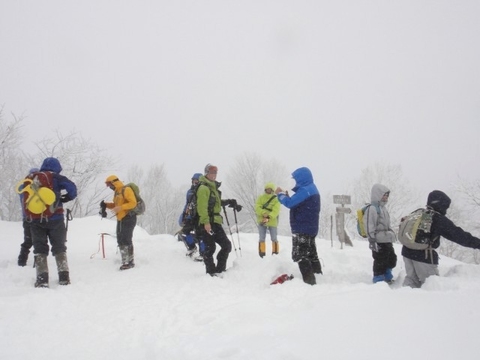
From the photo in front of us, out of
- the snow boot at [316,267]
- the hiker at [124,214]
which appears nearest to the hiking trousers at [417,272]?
the snow boot at [316,267]

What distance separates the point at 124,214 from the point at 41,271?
1.84m

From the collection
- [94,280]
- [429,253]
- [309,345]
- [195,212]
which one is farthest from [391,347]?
[94,280]

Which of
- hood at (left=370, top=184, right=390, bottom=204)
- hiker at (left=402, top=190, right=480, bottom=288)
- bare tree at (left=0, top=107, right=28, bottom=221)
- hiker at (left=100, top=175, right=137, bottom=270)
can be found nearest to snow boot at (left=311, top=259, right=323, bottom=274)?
hiker at (left=402, top=190, right=480, bottom=288)

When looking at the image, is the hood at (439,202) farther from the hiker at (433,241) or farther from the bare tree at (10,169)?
the bare tree at (10,169)

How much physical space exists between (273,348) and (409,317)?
126 centimetres

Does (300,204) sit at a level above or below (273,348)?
above

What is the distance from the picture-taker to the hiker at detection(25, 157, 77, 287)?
184 inches

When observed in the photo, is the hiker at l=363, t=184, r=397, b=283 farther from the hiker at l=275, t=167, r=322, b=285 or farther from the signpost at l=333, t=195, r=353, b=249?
the signpost at l=333, t=195, r=353, b=249

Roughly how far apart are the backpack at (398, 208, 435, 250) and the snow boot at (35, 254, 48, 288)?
549 centimetres

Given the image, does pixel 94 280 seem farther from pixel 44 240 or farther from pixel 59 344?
pixel 59 344

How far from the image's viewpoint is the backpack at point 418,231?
170 inches

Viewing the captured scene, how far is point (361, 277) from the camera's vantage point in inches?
219

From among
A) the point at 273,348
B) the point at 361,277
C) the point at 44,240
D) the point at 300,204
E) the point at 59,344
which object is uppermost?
the point at 300,204

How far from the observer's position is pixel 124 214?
6188mm
